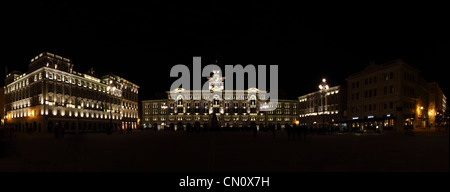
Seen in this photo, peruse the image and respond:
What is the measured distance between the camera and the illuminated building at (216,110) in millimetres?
118500

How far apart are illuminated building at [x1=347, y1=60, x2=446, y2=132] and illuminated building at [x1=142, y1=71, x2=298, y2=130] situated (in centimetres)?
5480

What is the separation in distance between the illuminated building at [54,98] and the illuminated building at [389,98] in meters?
52.7

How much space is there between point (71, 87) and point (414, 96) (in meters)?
77.9

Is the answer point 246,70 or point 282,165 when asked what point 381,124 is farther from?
point 246,70

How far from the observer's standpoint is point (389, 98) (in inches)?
2173

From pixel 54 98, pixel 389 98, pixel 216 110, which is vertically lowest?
pixel 216 110

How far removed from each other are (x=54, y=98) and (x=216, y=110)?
62401 mm

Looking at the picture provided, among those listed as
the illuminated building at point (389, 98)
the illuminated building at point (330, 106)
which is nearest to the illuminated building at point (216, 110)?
the illuminated building at point (330, 106)

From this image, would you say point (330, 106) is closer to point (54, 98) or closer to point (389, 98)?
point (389, 98)

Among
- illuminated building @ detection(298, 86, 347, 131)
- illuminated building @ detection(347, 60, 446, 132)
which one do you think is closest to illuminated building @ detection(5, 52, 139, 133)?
illuminated building @ detection(347, 60, 446, 132)

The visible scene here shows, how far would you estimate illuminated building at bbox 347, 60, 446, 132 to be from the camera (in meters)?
53.0

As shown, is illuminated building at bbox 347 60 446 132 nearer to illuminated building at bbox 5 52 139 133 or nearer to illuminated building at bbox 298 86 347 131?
illuminated building at bbox 298 86 347 131

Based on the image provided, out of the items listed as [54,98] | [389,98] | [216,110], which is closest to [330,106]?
[389,98]

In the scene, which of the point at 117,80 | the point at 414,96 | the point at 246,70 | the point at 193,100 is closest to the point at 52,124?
the point at 117,80
